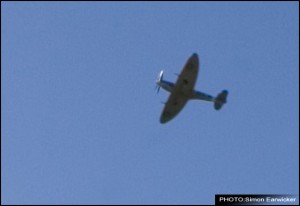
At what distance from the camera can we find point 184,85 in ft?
182

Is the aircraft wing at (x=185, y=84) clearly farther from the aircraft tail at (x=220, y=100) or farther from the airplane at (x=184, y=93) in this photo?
the aircraft tail at (x=220, y=100)

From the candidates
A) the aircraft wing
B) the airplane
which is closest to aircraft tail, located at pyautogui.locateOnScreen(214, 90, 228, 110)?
the airplane

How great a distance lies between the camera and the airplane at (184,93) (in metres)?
55.1

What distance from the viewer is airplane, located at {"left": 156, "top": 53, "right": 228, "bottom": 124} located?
55.1 meters

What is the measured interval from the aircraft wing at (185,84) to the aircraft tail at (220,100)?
9.63 ft

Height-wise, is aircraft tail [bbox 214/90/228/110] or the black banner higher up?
aircraft tail [bbox 214/90/228/110]

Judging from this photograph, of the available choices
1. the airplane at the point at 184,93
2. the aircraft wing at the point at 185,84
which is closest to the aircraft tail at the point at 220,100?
the airplane at the point at 184,93

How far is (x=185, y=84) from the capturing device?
5544cm

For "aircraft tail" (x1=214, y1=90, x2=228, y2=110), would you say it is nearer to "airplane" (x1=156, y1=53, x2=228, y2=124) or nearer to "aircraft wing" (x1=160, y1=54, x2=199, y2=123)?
"airplane" (x1=156, y1=53, x2=228, y2=124)

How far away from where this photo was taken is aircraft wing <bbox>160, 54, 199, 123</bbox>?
5500 cm

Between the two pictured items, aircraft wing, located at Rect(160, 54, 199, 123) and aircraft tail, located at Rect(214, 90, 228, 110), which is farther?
aircraft tail, located at Rect(214, 90, 228, 110)

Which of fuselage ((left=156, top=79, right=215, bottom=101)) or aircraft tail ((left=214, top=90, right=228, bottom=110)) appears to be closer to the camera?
fuselage ((left=156, top=79, right=215, bottom=101))

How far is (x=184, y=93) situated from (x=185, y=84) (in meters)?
1.03

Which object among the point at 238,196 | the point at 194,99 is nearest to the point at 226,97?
the point at 194,99
